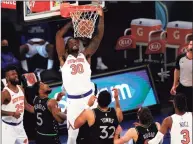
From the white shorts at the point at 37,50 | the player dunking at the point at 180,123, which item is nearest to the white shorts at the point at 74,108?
the player dunking at the point at 180,123

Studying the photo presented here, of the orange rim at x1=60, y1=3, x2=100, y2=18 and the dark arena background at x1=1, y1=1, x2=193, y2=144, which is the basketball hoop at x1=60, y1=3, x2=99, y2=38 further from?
the dark arena background at x1=1, y1=1, x2=193, y2=144

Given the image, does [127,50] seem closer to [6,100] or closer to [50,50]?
[50,50]

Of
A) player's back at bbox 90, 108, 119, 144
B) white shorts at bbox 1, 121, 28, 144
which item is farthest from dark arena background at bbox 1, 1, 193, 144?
player's back at bbox 90, 108, 119, 144

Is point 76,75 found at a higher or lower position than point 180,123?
higher

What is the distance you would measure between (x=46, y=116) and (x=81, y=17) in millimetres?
2102

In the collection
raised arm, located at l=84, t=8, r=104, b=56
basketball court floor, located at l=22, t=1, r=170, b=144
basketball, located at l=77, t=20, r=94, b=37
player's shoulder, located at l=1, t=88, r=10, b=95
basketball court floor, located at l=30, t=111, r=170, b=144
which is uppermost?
basketball court floor, located at l=22, t=1, r=170, b=144

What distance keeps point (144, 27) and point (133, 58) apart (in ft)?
4.21

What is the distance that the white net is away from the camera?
1046 cm

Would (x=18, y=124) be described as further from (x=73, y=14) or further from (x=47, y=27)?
(x=47, y=27)

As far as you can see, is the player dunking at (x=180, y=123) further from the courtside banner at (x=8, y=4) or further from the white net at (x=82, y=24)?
the courtside banner at (x=8, y=4)

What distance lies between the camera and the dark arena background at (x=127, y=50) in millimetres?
11821

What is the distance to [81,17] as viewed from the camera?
1081 cm

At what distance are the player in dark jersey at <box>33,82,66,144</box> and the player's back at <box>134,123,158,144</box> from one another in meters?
1.50

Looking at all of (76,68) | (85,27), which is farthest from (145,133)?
(85,27)
